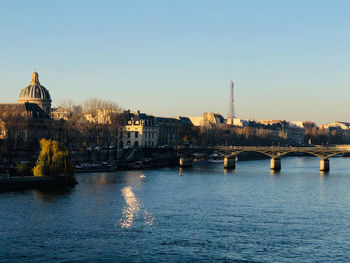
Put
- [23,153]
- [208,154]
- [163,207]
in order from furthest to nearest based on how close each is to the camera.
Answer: [208,154], [23,153], [163,207]

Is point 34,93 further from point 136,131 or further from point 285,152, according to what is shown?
point 285,152

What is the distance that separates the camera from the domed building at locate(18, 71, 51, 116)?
5822 inches

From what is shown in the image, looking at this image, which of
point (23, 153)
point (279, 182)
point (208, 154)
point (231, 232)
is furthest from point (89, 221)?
point (208, 154)

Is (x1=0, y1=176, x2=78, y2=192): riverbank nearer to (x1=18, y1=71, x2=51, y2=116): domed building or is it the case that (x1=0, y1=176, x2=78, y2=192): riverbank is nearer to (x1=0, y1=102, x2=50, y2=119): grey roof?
(x1=0, y1=102, x2=50, y2=119): grey roof

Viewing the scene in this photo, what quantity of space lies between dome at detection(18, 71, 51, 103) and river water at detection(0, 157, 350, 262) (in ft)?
263

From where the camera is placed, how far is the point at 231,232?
142ft

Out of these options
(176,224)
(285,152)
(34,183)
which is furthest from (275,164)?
(176,224)

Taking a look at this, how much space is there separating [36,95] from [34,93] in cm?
75

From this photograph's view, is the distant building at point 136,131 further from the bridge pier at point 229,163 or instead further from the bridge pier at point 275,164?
the bridge pier at point 275,164

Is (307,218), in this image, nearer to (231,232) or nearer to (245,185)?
(231,232)

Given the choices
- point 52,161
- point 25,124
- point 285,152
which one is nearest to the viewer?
point 52,161

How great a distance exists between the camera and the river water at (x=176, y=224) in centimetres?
3722

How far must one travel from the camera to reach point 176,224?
152ft

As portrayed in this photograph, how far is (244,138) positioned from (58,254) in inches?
6047
